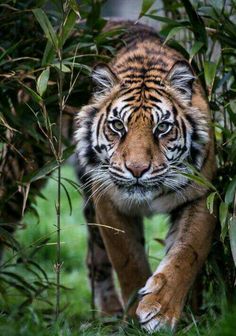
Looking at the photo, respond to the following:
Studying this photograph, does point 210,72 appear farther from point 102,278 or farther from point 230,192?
point 102,278

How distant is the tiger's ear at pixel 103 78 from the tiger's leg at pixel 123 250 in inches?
21.3

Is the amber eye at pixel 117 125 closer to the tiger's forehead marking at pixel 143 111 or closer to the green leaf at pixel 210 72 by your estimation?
the tiger's forehead marking at pixel 143 111

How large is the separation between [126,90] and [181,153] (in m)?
0.40

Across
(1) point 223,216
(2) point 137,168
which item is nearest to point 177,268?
(1) point 223,216

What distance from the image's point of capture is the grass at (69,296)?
11.6 ft

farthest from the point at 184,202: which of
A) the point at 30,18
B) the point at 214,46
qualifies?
the point at 30,18

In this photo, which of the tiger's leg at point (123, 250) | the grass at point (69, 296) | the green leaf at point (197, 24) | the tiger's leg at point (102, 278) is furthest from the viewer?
the tiger's leg at point (102, 278)

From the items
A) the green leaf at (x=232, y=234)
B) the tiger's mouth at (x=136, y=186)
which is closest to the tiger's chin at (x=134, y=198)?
the tiger's mouth at (x=136, y=186)

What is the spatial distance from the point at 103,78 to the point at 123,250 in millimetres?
861

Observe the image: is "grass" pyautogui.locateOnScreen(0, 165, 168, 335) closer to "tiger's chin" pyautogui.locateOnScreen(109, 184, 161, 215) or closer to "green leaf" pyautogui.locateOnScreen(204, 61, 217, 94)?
"tiger's chin" pyautogui.locateOnScreen(109, 184, 161, 215)

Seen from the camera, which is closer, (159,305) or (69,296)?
(159,305)

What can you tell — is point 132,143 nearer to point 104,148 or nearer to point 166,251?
point 104,148

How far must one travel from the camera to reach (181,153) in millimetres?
4258

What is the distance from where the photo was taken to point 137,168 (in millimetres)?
4000
